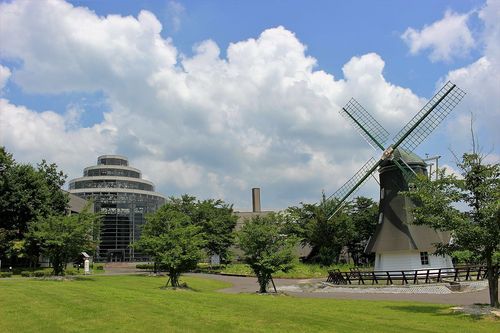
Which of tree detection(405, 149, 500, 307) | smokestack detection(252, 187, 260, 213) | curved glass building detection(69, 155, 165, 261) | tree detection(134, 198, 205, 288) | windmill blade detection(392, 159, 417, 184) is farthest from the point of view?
smokestack detection(252, 187, 260, 213)

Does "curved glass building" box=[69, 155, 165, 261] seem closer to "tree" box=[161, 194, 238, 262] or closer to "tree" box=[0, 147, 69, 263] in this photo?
"tree" box=[161, 194, 238, 262]

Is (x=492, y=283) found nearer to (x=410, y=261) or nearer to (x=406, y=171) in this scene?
(x=410, y=261)

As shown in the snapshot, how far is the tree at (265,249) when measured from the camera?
2722cm

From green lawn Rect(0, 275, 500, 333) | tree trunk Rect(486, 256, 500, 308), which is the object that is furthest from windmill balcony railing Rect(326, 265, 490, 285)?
green lawn Rect(0, 275, 500, 333)

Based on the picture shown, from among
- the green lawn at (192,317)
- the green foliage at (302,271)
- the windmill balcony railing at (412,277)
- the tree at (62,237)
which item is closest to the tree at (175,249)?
Answer: the tree at (62,237)

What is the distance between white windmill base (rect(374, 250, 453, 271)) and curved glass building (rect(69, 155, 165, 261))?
55.5 m

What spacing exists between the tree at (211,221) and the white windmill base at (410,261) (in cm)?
2628

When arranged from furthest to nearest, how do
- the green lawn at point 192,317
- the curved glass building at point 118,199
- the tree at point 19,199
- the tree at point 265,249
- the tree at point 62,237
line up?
the curved glass building at point 118,199, the tree at point 19,199, the tree at point 62,237, the tree at point 265,249, the green lawn at point 192,317

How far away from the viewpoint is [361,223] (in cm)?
6297

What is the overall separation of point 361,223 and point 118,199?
52.5 meters

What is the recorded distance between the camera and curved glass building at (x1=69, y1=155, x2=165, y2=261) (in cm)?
8900

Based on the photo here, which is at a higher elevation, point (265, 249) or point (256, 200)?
point (256, 200)

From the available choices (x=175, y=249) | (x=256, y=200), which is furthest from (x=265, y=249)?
(x=256, y=200)

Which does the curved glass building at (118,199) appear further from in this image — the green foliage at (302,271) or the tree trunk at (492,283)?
the tree trunk at (492,283)
